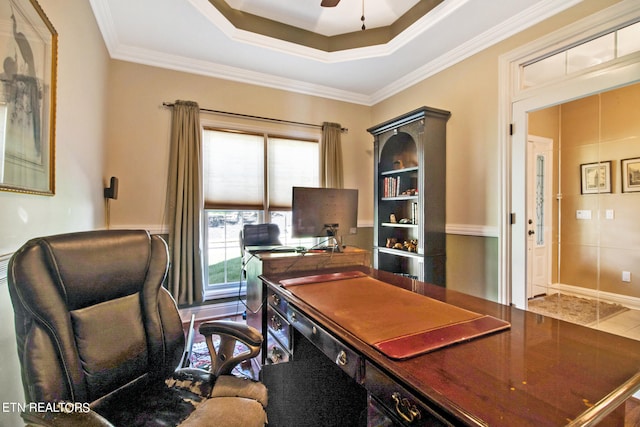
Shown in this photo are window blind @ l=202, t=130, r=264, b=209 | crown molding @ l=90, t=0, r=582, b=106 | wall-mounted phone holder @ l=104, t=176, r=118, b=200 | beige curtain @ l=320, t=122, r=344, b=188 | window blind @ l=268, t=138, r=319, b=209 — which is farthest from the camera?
beige curtain @ l=320, t=122, r=344, b=188

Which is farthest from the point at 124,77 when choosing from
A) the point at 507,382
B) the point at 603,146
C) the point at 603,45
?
the point at 603,146

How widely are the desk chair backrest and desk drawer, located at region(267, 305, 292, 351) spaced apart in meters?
0.52

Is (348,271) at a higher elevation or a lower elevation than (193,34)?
lower

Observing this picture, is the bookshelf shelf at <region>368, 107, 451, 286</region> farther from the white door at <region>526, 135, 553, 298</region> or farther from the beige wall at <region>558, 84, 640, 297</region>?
the beige wall at <region>558, 84, 640, 297</region>

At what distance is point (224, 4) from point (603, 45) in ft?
9.63

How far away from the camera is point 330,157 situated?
12.6 ft

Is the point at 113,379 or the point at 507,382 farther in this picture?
the point at 113,379

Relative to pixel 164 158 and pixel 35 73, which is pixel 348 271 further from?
pixel 164 158

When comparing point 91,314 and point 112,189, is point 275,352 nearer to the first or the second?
point 91,314

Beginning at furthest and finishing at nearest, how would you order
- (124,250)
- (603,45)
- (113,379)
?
(603,45), (124,250), (113,379)

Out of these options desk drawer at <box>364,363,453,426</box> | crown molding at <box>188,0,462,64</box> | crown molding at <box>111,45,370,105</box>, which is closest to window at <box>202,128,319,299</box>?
crown molding at <box>111,45,370,105</box>

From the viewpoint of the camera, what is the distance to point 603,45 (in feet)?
6.48

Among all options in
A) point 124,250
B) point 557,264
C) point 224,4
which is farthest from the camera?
point 224,4

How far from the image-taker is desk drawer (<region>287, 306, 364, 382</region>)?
0.98 m
